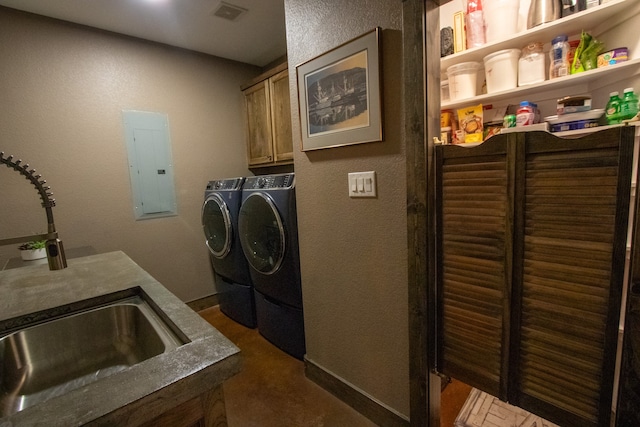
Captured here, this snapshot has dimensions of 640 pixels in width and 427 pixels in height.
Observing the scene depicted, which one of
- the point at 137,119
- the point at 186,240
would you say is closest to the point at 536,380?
the point at 186,240

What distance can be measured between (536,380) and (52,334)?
5.21 ft

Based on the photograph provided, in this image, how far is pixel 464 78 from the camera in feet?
5.58

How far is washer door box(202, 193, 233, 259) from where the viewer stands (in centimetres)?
235

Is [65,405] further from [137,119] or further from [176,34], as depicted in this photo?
[176,34]

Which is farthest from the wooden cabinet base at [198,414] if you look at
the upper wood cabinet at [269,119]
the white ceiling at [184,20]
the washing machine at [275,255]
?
the white ceiling at [184,20]

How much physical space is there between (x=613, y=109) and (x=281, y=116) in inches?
82.9

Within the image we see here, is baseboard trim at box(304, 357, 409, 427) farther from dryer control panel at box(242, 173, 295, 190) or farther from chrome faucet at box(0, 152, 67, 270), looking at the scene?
chrome faucet at box(0, 152, 67, 270)

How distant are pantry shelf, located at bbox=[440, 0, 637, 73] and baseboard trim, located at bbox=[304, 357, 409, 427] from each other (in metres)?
1.91

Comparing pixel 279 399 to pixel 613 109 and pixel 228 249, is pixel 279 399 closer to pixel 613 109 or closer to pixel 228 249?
pixel 228 249

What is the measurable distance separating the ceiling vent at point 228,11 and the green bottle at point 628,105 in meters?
2.24

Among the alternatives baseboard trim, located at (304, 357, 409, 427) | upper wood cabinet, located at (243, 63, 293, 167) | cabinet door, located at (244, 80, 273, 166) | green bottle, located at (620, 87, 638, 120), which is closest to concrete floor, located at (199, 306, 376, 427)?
baseboard trim, located at (304, 357, 409, 427)

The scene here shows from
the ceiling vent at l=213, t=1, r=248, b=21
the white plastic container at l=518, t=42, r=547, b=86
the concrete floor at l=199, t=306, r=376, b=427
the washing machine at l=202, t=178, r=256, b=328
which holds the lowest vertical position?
the concrete floor at l=199, t=306, r=376, b=427

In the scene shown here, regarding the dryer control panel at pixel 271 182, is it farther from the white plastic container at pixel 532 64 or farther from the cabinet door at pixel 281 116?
the white plastic container at pixel 532 64

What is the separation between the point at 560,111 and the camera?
1431mm
